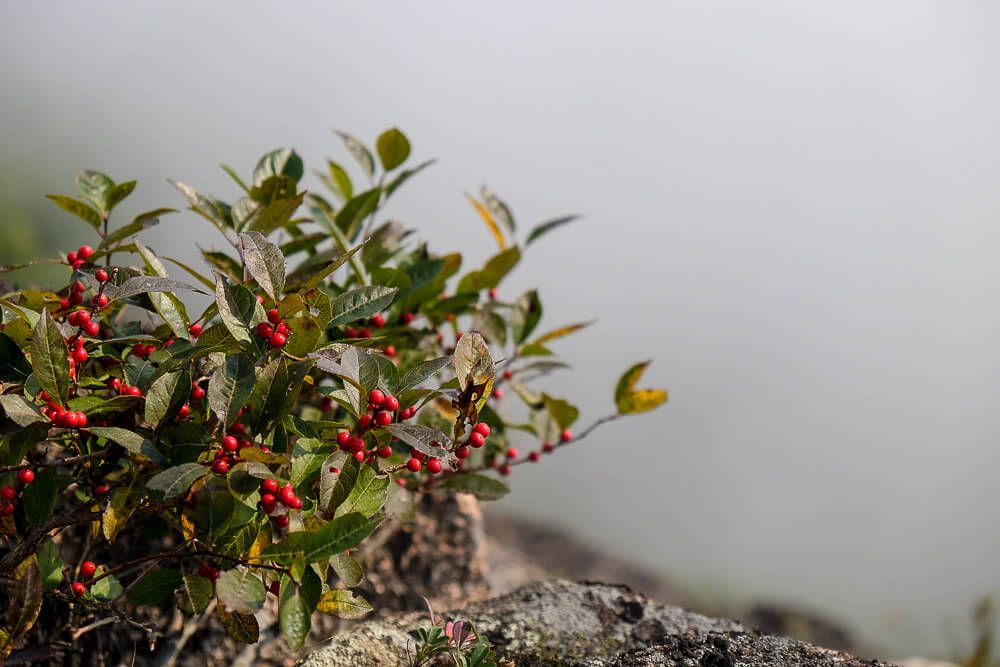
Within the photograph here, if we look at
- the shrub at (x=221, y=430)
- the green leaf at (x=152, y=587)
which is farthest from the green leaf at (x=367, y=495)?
the green leaf at (x=152, y=587)

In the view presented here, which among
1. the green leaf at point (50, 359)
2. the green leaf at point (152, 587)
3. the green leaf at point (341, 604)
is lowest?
the green leaf at point (152, 587)

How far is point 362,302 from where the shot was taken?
1006 mm

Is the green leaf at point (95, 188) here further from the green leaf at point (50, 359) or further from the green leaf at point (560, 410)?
the green leaf at point (560, 410)

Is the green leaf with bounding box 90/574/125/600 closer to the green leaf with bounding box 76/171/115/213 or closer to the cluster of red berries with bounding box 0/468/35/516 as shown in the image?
the cluster of red berries with bounding box 0/468/35/516

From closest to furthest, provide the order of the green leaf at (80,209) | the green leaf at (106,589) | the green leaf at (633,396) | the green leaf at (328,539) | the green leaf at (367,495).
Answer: the green leaf at (328,539) < the green leaf at (367,495) < the green leaf at (106,589) < the green leaf at (80,209) < the green leaf at (633,396)

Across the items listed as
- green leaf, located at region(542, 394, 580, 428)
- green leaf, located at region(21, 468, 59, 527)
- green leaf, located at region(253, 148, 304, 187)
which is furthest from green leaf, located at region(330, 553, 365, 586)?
green leaf, located at region(253, 148, 304, 187)

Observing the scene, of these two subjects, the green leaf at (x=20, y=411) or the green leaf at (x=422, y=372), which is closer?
the green leaf at (x=20, y=411)

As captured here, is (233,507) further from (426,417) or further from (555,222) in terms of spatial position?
(555,222)

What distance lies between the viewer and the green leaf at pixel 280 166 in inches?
53.4

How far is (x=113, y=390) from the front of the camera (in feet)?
3.33

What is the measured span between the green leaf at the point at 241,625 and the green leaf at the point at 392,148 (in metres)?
0.79

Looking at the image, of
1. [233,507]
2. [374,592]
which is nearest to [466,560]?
[374,592]

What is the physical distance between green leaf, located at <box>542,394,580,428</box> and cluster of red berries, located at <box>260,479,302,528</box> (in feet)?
1.91

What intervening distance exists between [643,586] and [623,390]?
2.73m
